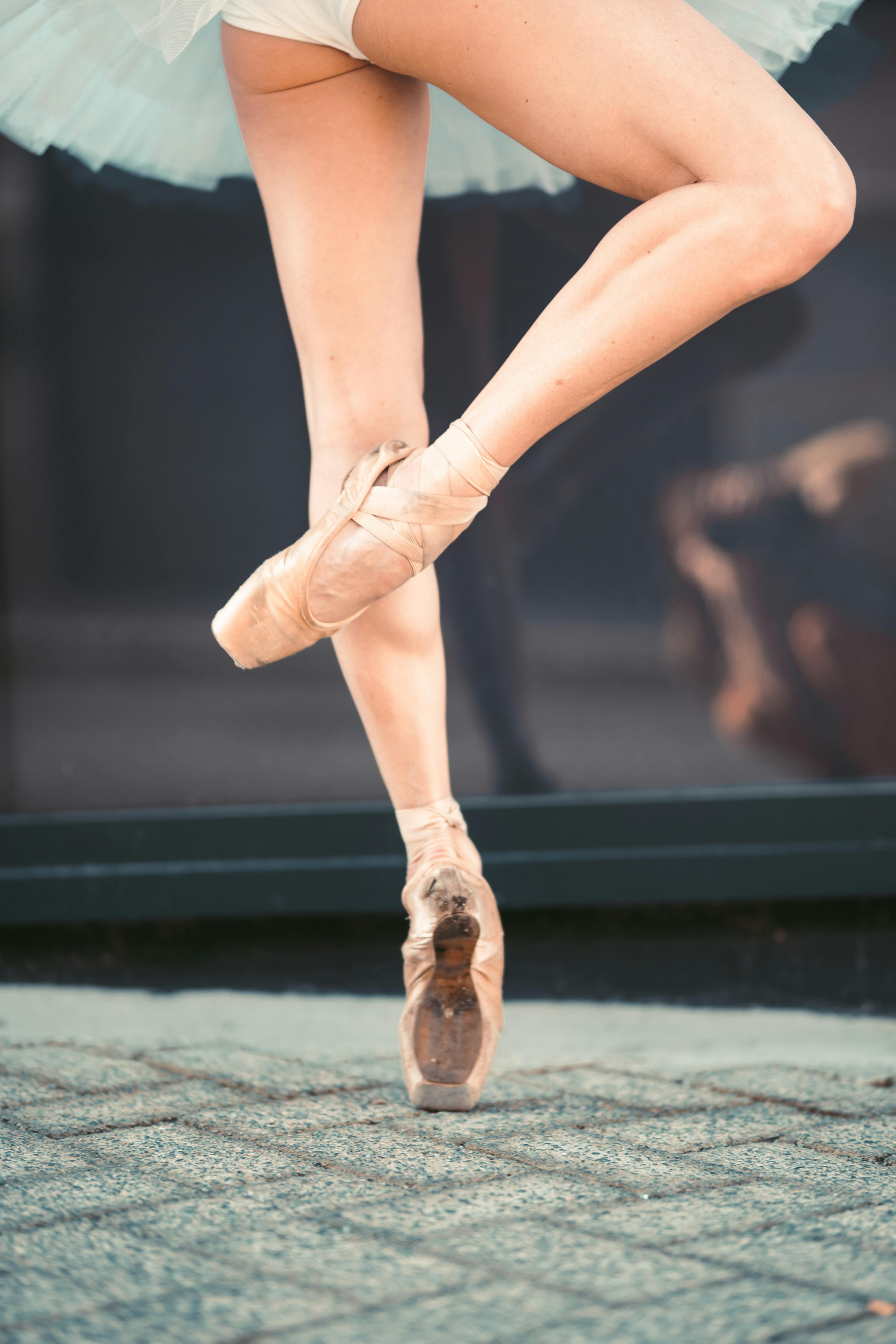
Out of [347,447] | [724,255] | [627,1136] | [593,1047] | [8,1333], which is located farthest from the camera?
[593,1047]

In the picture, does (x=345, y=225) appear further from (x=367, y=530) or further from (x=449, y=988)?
(x=449, y=988)

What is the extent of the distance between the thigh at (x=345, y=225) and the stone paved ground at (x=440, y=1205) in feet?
2.59

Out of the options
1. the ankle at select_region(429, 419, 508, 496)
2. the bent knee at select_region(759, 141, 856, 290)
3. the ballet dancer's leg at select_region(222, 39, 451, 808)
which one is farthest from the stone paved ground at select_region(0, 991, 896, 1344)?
the bent knee at select_region(759, 141, 856, 290)

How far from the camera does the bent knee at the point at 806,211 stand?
1.23 m

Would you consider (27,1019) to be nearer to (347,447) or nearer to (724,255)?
(347,447)

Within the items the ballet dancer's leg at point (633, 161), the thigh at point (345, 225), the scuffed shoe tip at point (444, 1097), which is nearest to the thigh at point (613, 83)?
the ballet dancer's leg at point (633, 161)

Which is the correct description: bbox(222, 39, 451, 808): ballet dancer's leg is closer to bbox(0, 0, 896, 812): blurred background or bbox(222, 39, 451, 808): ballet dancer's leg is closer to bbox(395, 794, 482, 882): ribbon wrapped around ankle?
bbox(395, 794, 482, 882): ribbon wrapped around ankle

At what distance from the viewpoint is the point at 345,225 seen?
1550 millimetres

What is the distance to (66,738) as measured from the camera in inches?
101

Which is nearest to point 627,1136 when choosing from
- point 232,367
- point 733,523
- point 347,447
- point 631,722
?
point 347,447

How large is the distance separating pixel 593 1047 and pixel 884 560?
1.14 metres

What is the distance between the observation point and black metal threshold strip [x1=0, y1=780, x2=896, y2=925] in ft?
7.90

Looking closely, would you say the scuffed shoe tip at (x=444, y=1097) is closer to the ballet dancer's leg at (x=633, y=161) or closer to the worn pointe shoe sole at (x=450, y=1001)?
the worn pointe shoe sole at (x=450, y=1001)

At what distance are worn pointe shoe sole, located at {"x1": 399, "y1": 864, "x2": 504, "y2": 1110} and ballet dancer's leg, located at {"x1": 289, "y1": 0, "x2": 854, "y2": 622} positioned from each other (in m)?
0.50
